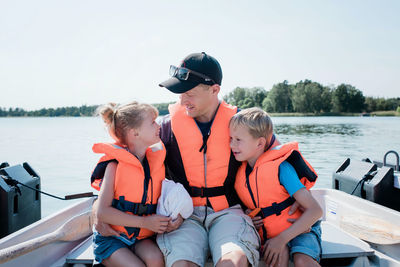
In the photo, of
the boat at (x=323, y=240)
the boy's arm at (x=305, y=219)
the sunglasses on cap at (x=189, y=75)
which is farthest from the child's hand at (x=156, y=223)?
the sunglasses on cap at (x=189, y=75)

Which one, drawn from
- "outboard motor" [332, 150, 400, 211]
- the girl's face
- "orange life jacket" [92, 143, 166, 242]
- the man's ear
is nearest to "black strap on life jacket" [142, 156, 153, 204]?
"orange life jacket" [92, 143, 166, 242]

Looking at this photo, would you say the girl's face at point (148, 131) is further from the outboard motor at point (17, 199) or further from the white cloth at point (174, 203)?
the outboard motor at point (17, 199)

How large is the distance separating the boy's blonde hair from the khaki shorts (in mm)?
522

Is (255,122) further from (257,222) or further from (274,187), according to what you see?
(257,222)

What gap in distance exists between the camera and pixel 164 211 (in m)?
1.87

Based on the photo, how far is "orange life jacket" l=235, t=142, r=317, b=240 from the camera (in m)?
1.92

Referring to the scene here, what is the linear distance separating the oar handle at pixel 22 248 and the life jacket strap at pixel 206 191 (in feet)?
2.96

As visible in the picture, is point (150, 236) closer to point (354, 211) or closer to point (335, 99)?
point (354, 211)

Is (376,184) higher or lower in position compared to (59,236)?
higher

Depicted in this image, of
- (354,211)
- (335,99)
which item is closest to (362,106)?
(335,99)

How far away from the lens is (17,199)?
2543 millimetres

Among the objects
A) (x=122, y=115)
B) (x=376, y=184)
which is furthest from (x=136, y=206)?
(x=376, y=184)

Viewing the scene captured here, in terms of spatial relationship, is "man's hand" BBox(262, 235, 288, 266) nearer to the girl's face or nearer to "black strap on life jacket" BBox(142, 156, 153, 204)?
"black strap on life jacket" BBox(142, 156, 153, 204)

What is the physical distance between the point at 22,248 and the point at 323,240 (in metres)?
1.84
